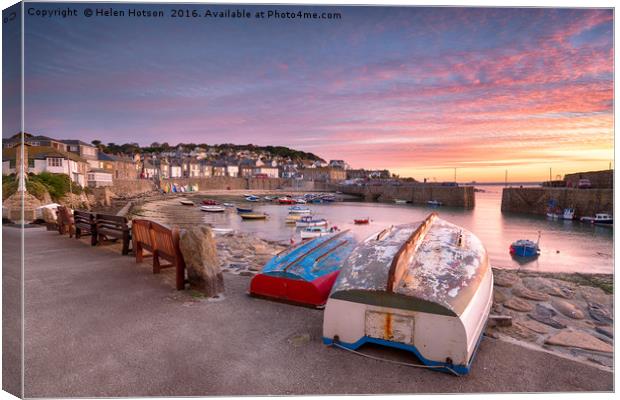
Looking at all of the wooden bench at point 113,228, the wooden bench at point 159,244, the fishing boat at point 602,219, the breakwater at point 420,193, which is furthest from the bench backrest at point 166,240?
the breakwater at point 420,193

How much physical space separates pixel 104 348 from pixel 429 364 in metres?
2.99

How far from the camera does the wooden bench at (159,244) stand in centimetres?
518

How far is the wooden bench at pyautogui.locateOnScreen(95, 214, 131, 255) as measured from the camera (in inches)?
292

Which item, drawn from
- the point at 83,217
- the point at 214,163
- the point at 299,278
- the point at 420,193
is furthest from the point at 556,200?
the point at 214,163

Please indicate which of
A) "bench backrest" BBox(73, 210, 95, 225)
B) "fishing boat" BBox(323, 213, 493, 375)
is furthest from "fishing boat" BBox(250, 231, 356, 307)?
"bench backrest" BBox(73, 210, 95, 225)

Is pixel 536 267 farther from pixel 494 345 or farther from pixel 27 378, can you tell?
pixel 27 378

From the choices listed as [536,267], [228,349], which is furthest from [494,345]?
[536,267]

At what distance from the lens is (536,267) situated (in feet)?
48.2

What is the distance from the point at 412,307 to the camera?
3178 millimetres

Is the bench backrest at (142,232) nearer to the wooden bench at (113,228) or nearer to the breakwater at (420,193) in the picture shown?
the wooden bench at (113,228)

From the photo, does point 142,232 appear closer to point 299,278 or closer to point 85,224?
point 85,224

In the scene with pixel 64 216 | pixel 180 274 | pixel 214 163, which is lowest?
pixel 180 274

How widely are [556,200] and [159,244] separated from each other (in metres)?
44.2

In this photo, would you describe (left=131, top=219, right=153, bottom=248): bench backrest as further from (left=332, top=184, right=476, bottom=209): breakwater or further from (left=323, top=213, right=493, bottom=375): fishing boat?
(left=332, top=184, right=476, bottom=209): breakwater
